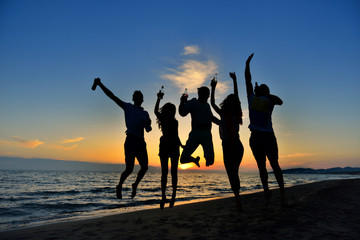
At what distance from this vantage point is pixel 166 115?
611cm

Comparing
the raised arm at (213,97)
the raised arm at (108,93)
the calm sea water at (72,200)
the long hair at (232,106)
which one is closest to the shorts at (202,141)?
the raised arm at (213,97)

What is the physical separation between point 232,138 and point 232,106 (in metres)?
0.71

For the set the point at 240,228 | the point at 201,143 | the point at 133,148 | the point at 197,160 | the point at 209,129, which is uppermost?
the point at 209,129

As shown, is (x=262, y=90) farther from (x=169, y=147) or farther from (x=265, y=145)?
(x=169, y=147)

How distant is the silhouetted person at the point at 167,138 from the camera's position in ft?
19.5

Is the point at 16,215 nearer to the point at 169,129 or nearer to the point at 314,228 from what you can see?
the point at 169,129

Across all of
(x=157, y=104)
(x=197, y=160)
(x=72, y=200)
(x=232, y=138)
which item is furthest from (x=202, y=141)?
(x=72, y=200)

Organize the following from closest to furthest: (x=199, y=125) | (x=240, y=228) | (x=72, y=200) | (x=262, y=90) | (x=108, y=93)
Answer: (x=240, y=228), (x=262, y=90), (x=199, y=125), (x=108, y=93), (x=72, y=200)

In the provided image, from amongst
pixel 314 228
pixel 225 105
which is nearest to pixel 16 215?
pixel 225 105

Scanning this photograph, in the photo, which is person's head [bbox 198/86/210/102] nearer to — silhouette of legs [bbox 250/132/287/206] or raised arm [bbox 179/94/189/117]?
raised arm [bbox 179/94/189/117]

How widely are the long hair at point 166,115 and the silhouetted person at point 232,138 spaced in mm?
1373

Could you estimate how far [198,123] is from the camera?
5.28 meters

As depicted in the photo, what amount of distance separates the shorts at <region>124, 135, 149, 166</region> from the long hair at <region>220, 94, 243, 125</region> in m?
2.13

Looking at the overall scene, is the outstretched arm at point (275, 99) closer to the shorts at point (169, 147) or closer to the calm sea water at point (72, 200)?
the shorts at point (169, 147)
